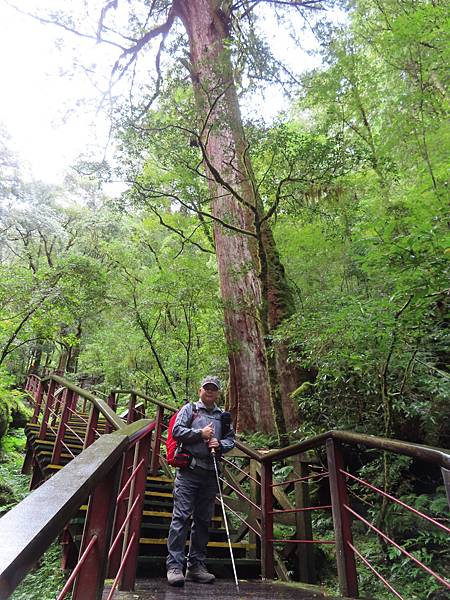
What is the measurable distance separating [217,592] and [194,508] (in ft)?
2.04

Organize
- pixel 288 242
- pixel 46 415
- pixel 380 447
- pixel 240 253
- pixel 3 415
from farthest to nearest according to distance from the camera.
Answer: pixel 3 415 < pixel 288 242 < pixel 240 253 < pixel 46 415 < pixel 380 447

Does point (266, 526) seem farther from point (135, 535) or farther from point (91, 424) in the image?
point (91, 424)

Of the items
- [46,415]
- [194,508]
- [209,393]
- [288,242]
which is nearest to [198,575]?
[194,508]

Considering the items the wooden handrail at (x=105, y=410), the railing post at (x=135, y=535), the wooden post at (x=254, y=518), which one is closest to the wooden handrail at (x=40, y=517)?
the wooden handrail at (x=105, y=410)

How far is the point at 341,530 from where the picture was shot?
2.61 metres

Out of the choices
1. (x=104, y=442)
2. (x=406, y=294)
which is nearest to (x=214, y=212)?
(x=406, y=294)

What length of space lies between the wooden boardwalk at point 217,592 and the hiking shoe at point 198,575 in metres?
0.07

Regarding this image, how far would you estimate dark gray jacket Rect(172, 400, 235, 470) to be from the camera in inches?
127

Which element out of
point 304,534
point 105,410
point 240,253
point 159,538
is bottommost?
point 159,538

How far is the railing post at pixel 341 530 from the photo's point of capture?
253cm

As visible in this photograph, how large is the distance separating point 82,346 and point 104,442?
763 inches

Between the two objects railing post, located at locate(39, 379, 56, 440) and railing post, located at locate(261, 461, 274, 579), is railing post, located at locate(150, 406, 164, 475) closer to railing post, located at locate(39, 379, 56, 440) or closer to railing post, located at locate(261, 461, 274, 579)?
railing post, located at locate(39, 379, 56, 440)

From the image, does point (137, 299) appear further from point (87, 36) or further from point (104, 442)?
point (104, 442)

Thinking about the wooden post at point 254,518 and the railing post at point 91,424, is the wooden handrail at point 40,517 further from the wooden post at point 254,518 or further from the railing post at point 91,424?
the railing post at point 91,424
